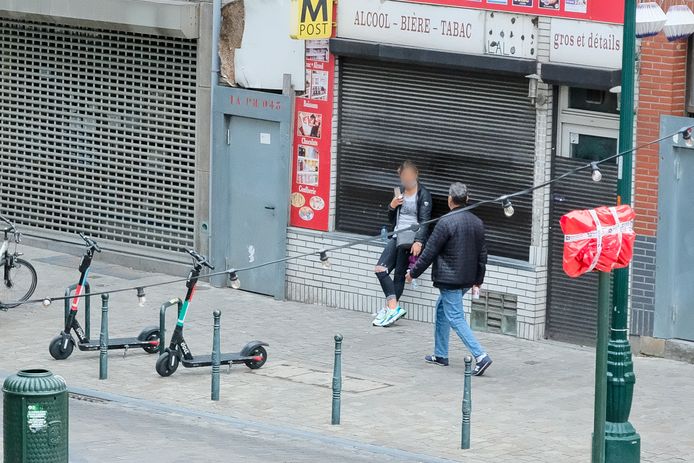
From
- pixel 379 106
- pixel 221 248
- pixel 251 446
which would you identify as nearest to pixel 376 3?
pixel 379 106

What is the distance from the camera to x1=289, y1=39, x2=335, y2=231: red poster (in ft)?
59.6

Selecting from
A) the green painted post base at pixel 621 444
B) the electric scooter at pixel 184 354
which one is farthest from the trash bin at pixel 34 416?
the electric scooter at pixel 184 354

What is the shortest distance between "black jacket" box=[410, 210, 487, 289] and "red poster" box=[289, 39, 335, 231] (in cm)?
372

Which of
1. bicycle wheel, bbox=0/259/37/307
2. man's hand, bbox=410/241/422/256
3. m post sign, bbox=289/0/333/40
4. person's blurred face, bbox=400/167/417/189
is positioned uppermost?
m post sign, bbox=289/0/333/40

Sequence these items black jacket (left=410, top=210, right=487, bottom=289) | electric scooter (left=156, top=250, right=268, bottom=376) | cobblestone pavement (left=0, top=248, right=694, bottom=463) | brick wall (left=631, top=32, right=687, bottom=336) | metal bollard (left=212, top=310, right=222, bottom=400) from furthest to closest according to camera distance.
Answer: brick wall (left=631, top=32, right=687, bottom=336)
black jacket (left=410, top=210, right=487, bottom=289)
electric scooter (left=156, top=250, right=268, bottom=376)
metal bollard (left=212, top=310, right=222, bottom=400)
cobblestone pavement (left=0, top=248, right=694, bottom=463)

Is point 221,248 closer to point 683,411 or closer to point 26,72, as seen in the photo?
point 26,72

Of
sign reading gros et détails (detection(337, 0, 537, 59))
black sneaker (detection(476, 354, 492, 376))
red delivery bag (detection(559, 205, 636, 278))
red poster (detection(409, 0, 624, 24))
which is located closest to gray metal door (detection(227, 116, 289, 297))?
sign reading gros et détails (detection(337, 0, 537, 59))

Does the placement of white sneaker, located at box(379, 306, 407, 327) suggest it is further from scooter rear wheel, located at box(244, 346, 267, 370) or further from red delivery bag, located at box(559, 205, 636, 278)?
red delivery bag, located at box(559, 205, 636, 278)

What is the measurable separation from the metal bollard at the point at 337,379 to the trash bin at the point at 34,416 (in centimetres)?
294

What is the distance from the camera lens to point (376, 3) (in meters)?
17.6

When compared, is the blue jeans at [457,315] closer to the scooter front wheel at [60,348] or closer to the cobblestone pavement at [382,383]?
the cobblestone pavement at [382,383]

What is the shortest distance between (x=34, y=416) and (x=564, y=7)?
26.1 ft

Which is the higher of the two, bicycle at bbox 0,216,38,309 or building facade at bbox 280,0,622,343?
building facade at bbox 280,0,622,343

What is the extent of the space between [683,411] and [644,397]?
55 cm
